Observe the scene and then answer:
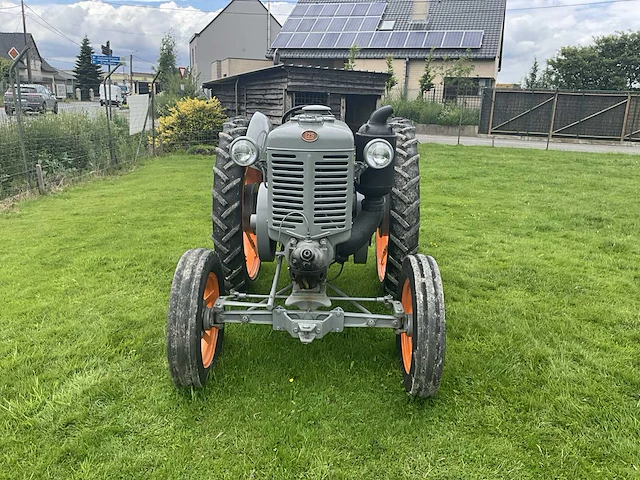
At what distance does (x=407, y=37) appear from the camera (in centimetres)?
2655

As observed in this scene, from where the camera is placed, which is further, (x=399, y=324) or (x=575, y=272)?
(x=575, y=272)

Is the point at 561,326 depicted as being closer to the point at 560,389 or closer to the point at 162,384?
the point at 560,389

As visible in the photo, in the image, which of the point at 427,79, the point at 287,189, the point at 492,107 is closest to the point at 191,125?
the point at 492,107

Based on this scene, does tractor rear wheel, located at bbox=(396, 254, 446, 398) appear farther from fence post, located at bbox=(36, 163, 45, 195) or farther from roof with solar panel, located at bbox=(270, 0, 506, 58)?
roof with solar panel, located at bbox=(270, 0, 506, 58)

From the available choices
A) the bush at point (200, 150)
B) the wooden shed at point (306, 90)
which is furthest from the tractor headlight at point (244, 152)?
the bush at point (200, 150)

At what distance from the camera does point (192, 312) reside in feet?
8.95

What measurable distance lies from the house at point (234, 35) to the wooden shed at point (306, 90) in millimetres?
22036

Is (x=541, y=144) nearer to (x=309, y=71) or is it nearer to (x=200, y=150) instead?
(x=309, y=71)

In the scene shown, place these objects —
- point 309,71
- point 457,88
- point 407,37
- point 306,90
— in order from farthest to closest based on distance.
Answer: point 407,37, point 457,88, point 306,90, point 309,71

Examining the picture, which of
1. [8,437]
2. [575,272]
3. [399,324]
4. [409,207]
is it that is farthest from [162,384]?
[575,272]

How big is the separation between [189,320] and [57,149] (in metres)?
8.41

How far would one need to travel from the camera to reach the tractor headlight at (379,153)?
10.1 ft

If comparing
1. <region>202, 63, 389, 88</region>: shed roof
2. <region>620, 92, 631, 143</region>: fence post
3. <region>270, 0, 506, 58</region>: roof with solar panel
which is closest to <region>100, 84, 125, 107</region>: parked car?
<region>202, 63, 389, 88</region>: shed roof

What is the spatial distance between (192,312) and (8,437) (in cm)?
105
